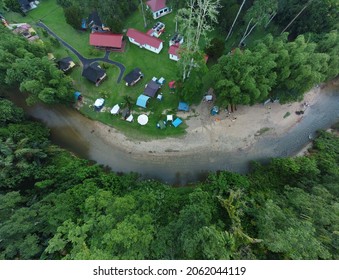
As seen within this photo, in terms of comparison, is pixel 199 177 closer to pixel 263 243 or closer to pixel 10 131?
pixel 263 243

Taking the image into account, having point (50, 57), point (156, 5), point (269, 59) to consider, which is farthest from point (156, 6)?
point (269, 59)

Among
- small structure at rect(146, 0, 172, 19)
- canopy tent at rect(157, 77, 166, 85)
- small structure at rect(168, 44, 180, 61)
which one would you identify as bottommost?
canopy tent at rect(157, 77, 166, 85)

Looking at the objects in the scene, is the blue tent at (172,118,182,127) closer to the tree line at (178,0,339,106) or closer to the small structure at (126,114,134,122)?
the tree line at (178,0,339,106)

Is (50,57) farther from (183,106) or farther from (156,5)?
(183,106)

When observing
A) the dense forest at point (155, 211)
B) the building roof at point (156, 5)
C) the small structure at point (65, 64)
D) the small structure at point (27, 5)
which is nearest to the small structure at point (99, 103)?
the small structure at point (65, 64)

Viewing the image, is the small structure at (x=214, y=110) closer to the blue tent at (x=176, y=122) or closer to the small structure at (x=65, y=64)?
the blue tent at (x=176, y=122)

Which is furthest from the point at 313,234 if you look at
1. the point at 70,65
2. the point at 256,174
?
the point at 70,65

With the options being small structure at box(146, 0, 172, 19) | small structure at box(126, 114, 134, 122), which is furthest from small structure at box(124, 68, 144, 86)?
small structure at box(146, 0, 172, 19)
